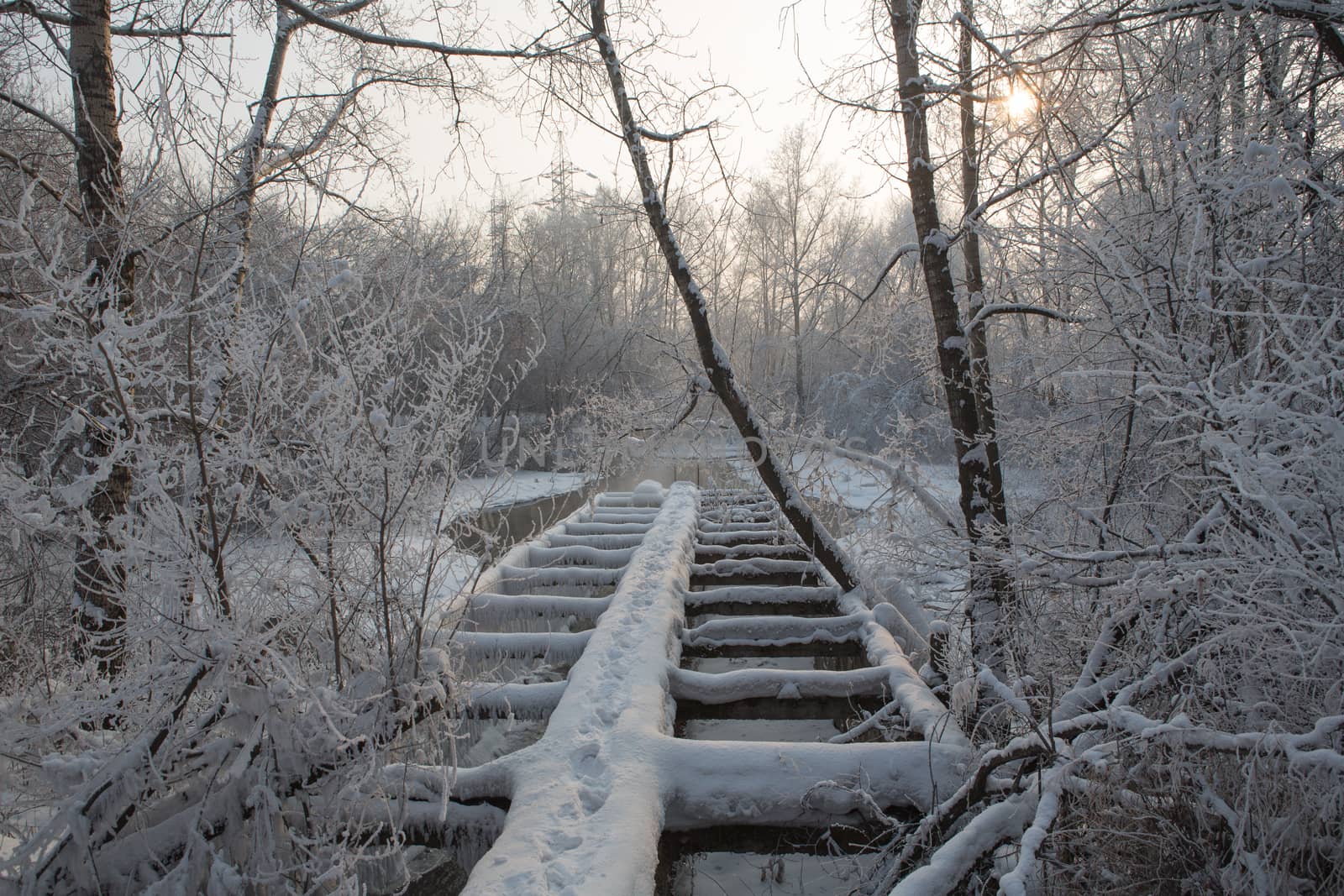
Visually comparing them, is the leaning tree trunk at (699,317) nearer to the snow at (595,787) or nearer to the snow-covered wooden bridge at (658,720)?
the snow-covered wooden bridge at (658,720)

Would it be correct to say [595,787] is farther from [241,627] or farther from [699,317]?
[699,317]

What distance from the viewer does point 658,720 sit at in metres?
3.86

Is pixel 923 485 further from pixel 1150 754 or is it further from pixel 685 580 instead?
Result: pixel 1150 754

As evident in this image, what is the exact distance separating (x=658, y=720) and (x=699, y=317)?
10.6 feet

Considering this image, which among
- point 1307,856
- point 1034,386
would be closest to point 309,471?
point 1307,856

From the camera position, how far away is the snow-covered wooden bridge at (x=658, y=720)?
2904 millimetres

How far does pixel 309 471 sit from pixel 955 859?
2641 mm

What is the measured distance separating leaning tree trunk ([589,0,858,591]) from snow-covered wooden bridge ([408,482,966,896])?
43.5 inches

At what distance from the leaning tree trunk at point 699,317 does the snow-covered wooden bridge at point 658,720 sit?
111 cm

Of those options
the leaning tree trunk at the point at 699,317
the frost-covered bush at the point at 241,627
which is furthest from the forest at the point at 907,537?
the leaning tree trunk at the point at 699,317

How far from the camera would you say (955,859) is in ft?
7.66

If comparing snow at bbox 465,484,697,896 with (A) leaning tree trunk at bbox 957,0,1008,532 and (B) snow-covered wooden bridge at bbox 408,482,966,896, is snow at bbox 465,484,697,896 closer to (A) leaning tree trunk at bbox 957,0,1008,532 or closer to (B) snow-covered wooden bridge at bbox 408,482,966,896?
(B) snow-covered wooden bridge at bbox 408,482,966,896

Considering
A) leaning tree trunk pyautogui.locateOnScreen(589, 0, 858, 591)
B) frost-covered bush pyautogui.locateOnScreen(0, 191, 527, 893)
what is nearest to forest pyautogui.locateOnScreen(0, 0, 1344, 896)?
frost-covered bush pyautogui.locateOnScreen(0, 191, 527, 893)

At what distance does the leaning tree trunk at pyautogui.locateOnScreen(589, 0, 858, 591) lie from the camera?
5809mm
